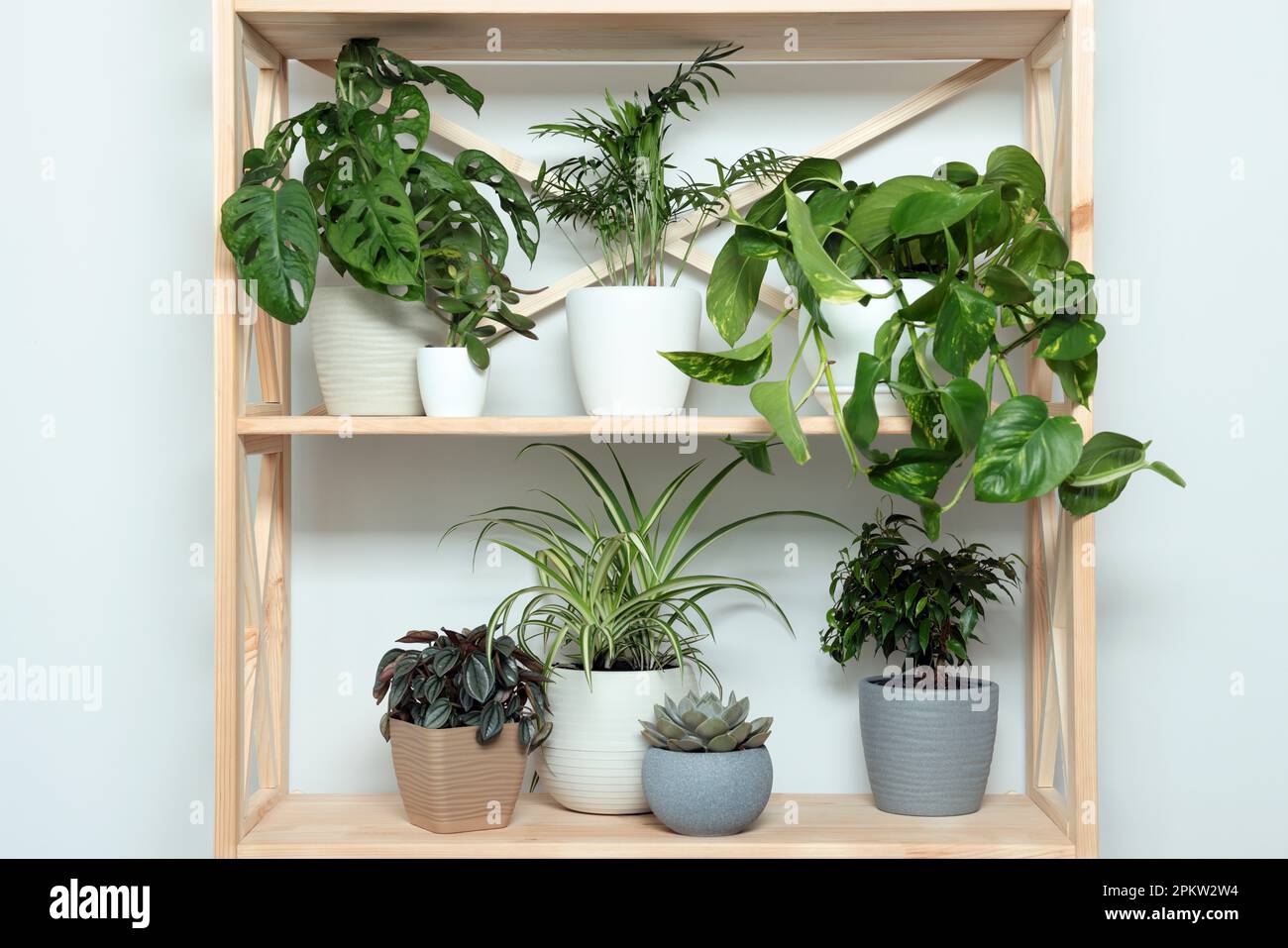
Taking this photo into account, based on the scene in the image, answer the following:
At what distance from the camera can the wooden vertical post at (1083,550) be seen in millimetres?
1245

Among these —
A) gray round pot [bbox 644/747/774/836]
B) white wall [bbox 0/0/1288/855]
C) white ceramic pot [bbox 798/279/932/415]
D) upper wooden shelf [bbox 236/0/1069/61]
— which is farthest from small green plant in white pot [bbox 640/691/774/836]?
upper wooden shelf [bbox 236/0/1069/61]

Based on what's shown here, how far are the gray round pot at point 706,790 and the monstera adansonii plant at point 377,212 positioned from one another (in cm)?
49

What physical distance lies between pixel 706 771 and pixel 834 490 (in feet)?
1.46

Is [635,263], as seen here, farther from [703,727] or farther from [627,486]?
[703,727]

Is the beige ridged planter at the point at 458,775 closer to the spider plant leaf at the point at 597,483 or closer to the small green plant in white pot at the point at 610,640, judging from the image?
the small green plant in white pot at the point at 610,640

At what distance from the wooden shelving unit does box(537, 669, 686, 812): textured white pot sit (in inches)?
1.3

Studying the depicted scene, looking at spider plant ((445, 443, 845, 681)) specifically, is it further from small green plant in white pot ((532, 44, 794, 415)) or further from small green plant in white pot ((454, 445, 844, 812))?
small green plant in white pot ((532, 44, 794, 415))

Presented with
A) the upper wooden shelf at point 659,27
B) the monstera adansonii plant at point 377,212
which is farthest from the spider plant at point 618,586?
the upper wooden shelf at point 659,27

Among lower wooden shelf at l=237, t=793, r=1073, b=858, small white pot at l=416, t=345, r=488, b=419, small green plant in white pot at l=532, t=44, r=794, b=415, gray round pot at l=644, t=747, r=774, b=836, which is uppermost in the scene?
small green plant in white pot at l=532, t=44, r=794, b=415

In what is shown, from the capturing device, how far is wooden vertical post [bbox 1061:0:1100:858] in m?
1.25

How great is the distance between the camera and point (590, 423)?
1.25 metres

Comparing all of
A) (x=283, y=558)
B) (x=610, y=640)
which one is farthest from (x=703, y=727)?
(x=283, y=558)
